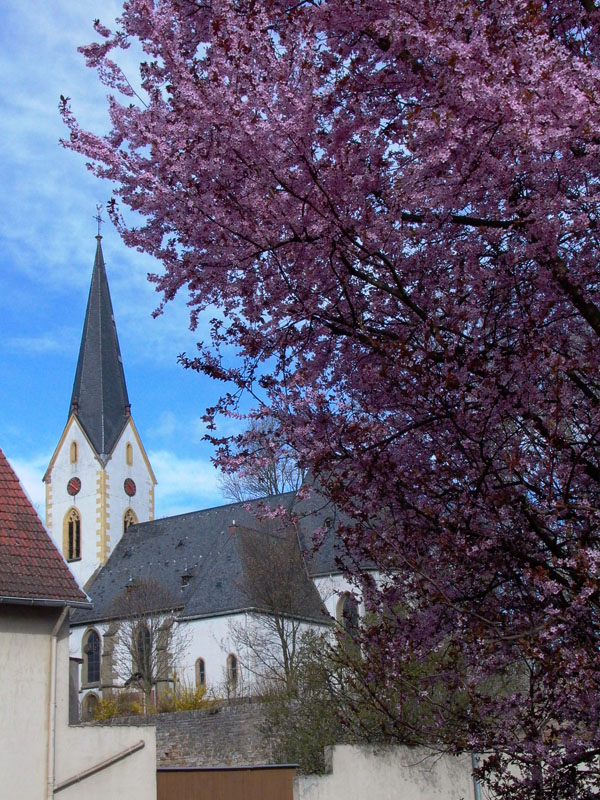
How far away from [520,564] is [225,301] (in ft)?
7.20

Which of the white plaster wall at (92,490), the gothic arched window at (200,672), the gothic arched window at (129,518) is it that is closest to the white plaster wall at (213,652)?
the gothic arched window at (200,672)

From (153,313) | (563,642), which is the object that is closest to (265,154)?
(153,313)

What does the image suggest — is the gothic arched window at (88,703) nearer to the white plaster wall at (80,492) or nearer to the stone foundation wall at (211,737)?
the white plaster wall at (80,492)

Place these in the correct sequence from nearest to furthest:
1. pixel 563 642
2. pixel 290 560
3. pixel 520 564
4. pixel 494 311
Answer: pixel 563 642, pixel 520 564, pixel 494 311, pixel 290 560

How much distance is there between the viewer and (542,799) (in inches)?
142

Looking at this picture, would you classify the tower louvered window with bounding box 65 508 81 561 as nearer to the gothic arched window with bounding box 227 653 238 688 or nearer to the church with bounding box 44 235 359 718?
the church with bounding box 44 235 359 718

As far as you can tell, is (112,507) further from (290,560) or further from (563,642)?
(563,642)

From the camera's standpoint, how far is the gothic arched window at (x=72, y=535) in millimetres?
44750

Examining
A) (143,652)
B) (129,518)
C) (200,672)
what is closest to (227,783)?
(200,672)

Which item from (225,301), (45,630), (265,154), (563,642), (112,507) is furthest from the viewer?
(112,507)

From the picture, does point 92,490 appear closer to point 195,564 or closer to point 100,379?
point 100,379

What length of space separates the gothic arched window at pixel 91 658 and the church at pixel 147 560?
0.04m

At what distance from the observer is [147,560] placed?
4028 centimetres

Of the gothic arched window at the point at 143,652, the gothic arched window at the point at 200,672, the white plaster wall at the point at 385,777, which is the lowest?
the white plaster wall at the point at 385,777
